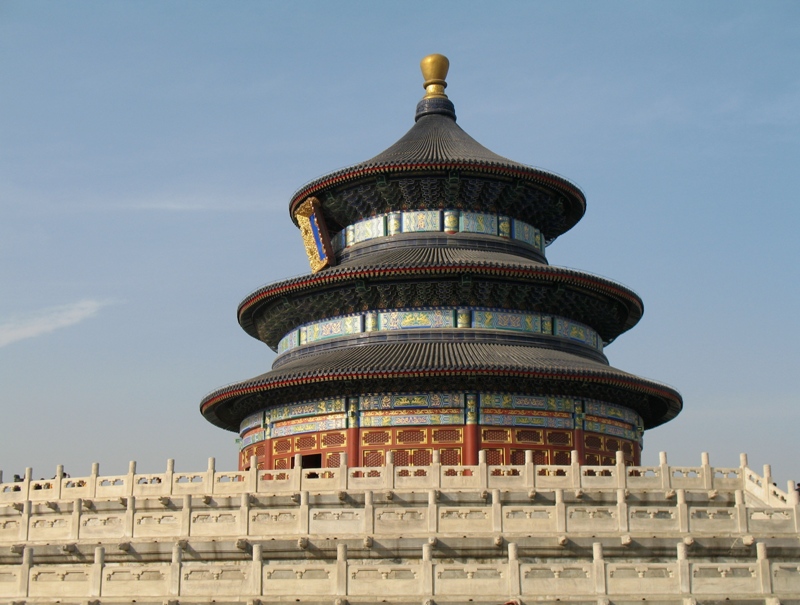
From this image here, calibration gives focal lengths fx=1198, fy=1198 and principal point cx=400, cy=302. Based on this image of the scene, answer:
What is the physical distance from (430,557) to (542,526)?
322 cm

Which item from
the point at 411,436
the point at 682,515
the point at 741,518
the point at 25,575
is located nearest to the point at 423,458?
the point at 411,436

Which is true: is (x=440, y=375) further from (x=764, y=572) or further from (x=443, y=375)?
(x=764, y=572)

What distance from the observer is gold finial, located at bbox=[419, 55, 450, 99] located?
50594 mm

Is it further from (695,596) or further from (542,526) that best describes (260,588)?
(695,596)

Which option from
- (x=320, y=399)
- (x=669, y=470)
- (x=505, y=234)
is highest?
(x=505, y=234)

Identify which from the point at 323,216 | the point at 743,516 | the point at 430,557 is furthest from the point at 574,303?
the point at 430,557

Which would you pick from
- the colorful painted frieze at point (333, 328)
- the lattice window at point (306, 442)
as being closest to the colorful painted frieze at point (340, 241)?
the colorful painted frieze at point (333, 328)

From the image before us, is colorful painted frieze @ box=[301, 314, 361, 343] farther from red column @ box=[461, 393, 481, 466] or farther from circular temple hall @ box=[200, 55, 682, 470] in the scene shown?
red column @ box=[461, 393, 481, 466]

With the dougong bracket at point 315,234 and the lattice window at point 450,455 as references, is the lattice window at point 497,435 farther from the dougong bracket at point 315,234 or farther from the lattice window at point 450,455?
the dougong bracket at point 315,234

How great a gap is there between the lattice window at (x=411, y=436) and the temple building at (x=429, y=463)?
72 mm

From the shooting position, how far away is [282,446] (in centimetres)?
4109

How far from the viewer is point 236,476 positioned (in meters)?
29.3

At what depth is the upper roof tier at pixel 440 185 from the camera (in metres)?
43.8

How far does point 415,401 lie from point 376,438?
1739mm
